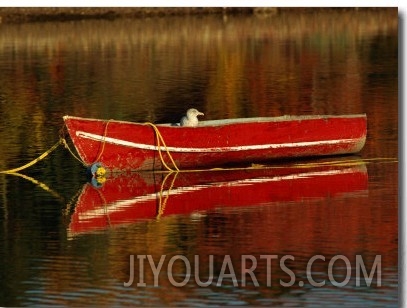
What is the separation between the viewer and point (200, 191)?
17125 mm

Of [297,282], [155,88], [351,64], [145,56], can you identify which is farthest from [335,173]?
[145,56]

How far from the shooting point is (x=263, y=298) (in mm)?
12914

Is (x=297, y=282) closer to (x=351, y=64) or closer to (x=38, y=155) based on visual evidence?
(x=38, y=155)

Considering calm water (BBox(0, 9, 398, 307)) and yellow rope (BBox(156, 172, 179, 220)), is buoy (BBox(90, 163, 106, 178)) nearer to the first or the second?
calm water (BBox(0, 9, 398, 307))

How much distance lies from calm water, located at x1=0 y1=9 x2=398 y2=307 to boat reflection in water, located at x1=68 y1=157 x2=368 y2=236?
2cm

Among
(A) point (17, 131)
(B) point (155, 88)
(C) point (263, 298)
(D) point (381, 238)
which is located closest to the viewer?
(C) point (263, 298)

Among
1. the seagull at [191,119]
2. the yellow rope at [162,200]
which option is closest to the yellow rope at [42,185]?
the yellow rope at [162,200]

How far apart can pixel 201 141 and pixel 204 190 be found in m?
1.08

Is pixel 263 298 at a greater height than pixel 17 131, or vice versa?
pixel 17 131

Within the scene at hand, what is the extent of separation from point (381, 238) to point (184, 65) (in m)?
12.9

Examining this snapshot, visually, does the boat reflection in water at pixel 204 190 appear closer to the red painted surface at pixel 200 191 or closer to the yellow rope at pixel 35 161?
the red painted surface at pixel 200 191

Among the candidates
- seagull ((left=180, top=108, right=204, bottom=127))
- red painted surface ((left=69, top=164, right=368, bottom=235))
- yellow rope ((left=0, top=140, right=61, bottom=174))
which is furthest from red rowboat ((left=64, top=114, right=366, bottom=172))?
yellow rope ((left=0, top=140, right=61, bottom=174))

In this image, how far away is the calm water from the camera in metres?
13.5

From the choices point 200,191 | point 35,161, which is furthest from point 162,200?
point 35,161
